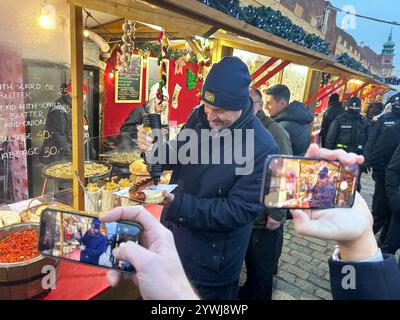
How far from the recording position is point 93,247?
1.14 meters

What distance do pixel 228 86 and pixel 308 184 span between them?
1064 mm

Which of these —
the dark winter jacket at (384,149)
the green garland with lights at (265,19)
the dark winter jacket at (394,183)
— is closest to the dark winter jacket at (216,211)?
the green garland with lights at (265,19)

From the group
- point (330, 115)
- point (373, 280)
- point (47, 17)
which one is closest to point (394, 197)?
point (373, 280)

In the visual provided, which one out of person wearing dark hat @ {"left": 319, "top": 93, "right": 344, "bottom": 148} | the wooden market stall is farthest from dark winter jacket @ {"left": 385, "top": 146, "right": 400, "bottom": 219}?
person wearing dark hat @ {"left": 319, "top": 93, "right": 344, "bottom": 148}

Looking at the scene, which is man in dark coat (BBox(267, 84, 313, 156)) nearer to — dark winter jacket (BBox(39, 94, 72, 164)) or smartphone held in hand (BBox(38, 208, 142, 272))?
dark winter jacket (BBox(39, 94, 72, 164))

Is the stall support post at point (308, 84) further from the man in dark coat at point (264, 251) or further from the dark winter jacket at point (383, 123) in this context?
the man in dark coat at point (264, 251)

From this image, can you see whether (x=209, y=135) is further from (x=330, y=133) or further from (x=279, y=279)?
(x=330, y=133)

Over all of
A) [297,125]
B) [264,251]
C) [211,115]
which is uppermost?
[211,115]

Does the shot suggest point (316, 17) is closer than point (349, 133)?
No

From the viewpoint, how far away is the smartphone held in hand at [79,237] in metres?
1.10

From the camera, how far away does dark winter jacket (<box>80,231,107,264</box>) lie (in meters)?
1.13

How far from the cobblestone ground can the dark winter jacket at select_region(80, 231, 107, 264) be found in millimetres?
2855

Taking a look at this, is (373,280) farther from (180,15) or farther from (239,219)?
(180,15)

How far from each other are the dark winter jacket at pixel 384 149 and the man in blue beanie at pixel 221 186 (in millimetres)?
3044
